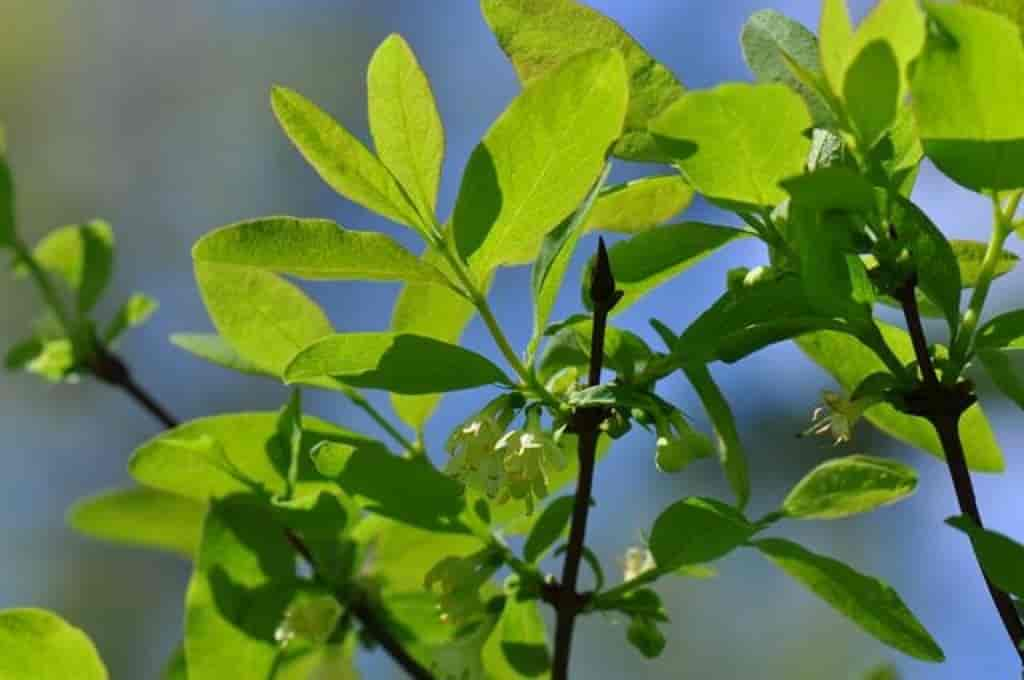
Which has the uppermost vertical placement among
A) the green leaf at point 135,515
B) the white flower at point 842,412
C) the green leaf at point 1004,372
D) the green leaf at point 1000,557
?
the green leaf at point 1004,372

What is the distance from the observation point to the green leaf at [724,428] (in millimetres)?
569

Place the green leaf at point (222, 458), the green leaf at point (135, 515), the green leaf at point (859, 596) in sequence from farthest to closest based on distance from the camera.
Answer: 1. the green leaf at point (135, 515)
2. the green leaf at point (222, 458)
3. the green leaf at point (859, 596)

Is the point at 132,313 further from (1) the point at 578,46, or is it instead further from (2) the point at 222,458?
(1) the point at 578,46

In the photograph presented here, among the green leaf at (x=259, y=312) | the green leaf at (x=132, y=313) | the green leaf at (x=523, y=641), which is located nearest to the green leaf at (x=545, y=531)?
the green leaf at (x=523, y=641)

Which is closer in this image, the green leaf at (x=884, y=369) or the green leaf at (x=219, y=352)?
the green leaf at (x=884, y=369)

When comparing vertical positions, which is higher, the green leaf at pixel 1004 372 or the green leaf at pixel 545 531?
the green leaf at pixel 1004 372

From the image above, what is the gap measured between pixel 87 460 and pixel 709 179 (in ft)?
15.1

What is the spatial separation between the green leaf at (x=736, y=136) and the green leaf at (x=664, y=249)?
0.14 ft

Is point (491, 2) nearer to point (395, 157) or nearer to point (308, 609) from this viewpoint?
point (395, 157)

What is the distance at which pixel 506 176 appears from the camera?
0.52 m

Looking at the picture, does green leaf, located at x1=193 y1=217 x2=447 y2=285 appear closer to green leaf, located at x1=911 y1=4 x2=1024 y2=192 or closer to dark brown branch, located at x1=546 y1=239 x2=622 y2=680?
dark brown branch, located at x1=546 y1=239 x2=622 y2=680

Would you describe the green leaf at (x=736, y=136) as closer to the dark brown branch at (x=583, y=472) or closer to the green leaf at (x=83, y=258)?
the dark brown branch at (x=583, y=472)

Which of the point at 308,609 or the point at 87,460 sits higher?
the point at 308,609

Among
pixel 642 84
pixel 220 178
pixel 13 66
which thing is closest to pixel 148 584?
pixel 220 178
